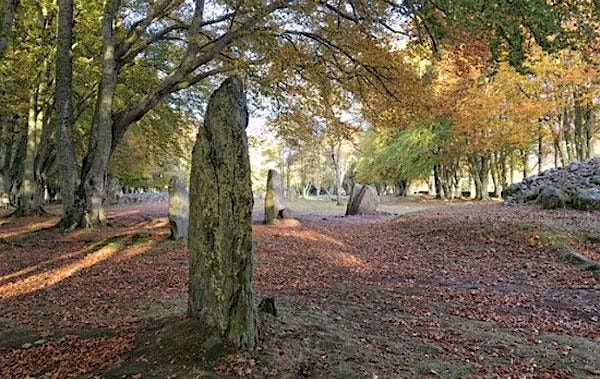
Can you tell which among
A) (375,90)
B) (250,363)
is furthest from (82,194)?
(250,363)

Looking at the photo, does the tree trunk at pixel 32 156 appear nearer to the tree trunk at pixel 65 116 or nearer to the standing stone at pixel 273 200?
the tree trunk at pixel 65 116

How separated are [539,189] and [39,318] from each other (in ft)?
51.9

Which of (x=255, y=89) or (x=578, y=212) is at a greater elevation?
(x=255, y=89)

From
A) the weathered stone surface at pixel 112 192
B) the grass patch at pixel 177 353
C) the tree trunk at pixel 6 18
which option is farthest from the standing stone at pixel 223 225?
the weathered stone surface at pixel 112 192

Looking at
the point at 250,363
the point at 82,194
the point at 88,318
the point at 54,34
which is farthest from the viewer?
the point at 54,34

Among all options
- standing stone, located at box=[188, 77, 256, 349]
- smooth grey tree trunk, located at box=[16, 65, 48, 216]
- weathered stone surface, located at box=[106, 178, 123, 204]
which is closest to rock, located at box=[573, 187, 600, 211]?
standing stone, located at box=[188, 77, 256, 349]

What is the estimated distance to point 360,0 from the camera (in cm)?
1080

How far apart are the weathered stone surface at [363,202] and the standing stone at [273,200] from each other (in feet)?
19.9

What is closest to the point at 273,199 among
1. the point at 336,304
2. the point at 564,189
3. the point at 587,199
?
the point at 564,189

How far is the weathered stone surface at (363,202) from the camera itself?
20.7 meters

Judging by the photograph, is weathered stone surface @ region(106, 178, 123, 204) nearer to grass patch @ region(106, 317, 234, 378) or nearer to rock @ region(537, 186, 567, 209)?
rock @ region(537, 186, 567, 209)

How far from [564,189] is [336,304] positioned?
1156 cm

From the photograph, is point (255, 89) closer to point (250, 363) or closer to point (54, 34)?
point (54, 34)

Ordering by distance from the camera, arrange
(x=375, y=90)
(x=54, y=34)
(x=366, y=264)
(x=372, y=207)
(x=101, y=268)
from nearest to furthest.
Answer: (x=101, y=268) < (x=366, y=264) < (x=375, y=90) < (x=54, y=34) < (x=372, y=207)
